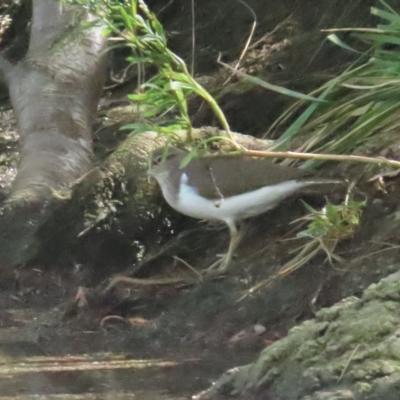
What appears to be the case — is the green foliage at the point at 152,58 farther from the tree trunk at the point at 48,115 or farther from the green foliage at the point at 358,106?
the tree trunk at the point at 48,115

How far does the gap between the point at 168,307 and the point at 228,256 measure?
42 centimetres

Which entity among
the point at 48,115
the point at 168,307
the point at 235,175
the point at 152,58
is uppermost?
the point at 152,58

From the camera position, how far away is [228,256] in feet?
16.6

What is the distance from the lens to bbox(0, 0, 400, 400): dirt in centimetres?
390

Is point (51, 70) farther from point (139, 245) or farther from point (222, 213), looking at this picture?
point (222, 213)

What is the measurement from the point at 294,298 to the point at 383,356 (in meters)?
1.58

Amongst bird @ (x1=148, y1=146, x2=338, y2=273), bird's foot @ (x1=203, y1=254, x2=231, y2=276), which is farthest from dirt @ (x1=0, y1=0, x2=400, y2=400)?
bird @ (x1=148, y1=146, x2=338, y2=273)

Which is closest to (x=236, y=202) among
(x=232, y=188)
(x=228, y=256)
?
(x=232, y=188)

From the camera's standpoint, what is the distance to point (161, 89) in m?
3.84

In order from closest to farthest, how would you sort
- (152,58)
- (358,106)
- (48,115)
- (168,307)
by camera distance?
(152,58)
(168,307)
(358,106)
(48,115)

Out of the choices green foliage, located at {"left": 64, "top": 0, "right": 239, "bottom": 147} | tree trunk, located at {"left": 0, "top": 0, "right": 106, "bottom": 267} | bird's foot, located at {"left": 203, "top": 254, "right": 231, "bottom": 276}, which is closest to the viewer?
green foliage, located at {"left": 64, "top": 0, "right": 239, "bottom": 147}

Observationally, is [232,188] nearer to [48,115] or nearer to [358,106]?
[358,106]

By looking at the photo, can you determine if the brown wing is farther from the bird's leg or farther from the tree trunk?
the tree trunk

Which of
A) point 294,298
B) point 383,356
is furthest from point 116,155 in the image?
point 383,356
